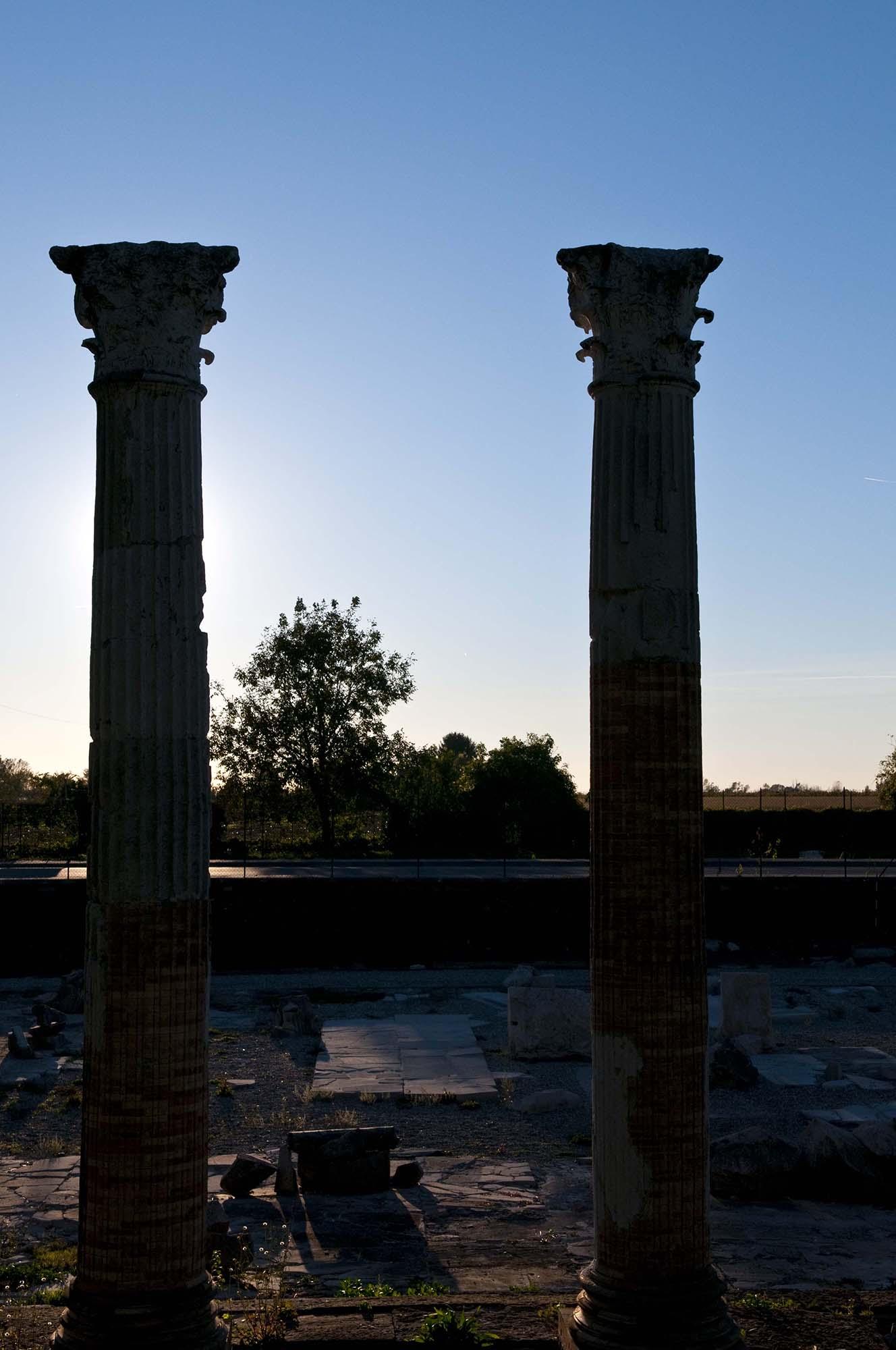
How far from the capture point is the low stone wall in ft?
79.5

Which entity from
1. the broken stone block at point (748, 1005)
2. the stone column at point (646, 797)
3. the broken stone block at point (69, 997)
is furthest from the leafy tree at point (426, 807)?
the stone column at point (646, 797)

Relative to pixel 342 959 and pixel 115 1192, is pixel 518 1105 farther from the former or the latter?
pixel 342 959

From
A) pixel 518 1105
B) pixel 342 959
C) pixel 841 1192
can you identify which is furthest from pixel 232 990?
pixel 841 1192

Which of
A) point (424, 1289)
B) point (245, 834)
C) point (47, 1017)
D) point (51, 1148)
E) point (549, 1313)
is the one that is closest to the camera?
point (549, 1313)

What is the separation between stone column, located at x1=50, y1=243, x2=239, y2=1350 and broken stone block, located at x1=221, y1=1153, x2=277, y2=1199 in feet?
15.7

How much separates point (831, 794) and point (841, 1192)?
5934 centimetres

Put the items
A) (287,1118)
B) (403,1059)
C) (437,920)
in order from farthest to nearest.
Result: (437,920), (403,1059), (287,1118)

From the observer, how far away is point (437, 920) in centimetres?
2528

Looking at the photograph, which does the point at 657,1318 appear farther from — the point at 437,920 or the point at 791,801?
the point at 791,801

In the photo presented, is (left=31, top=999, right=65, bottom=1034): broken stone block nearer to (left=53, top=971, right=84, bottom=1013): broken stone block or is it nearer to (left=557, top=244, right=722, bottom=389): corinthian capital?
(left=53, top=971, right=84, bottom=1013): broken stone block

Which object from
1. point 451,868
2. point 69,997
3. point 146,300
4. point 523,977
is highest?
point 146,300

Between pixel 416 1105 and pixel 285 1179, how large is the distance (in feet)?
11.6

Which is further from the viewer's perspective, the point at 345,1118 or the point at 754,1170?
the point at 345,1118

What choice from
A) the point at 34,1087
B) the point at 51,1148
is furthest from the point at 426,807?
the point at 51,1148
